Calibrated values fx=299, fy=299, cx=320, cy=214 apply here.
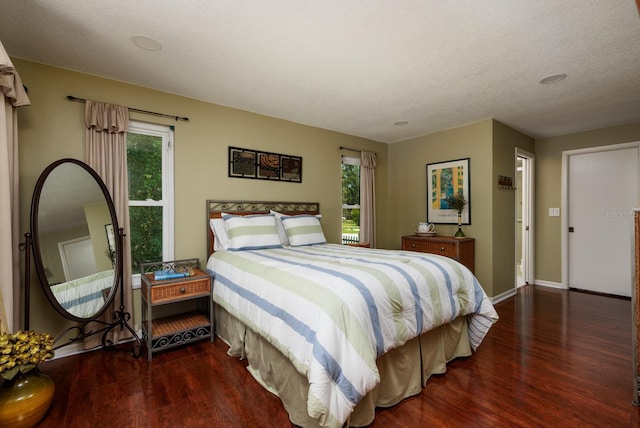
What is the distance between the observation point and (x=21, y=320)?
2365 mm

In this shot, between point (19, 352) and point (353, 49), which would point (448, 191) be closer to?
point (353, 49)

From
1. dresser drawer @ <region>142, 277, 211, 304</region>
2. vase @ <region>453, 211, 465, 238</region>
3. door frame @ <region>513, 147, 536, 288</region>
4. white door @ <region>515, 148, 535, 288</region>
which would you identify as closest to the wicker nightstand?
dresser drawer @ <region>142, 277, 211, 304</region>

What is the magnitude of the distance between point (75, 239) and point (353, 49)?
2.71 metres

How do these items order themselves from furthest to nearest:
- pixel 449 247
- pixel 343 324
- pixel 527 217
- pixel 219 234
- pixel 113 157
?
pixel 527 217 < pixel 449 247 < pixel 219 234 < pixel 113 157 < pixel 343 324

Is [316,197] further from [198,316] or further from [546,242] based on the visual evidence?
[546,242]

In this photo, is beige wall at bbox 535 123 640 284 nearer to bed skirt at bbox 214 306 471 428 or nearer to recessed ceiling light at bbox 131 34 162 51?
bed skirt at bbox 214 306 471 428

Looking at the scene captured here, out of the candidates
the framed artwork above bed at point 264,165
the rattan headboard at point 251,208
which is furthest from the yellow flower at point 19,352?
the framed artwork above bed at point 264,165

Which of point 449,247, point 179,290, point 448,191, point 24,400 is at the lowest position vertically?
point 24,400

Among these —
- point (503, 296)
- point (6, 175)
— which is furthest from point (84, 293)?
point (503, 296)

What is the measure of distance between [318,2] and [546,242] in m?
5.26

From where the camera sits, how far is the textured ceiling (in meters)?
1.88

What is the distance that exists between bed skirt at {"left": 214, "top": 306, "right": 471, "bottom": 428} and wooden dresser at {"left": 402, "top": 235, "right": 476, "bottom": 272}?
1.59 metres

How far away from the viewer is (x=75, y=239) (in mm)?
2439

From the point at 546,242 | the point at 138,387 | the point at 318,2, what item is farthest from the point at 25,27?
the point at 546,242
